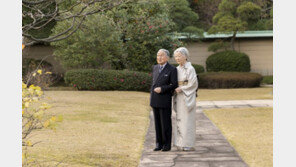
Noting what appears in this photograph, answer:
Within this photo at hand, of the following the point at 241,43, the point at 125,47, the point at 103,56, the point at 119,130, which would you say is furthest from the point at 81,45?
the point at 241,43

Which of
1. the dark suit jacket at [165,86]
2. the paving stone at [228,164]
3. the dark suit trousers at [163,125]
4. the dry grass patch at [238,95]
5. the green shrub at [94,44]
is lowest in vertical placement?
the dry grass patch at [238,95]

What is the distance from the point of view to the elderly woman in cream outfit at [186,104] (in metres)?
6.99

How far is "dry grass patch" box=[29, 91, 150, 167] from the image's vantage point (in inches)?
253

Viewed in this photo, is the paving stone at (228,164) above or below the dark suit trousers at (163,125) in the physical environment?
below

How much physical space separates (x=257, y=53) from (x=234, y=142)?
2055cm

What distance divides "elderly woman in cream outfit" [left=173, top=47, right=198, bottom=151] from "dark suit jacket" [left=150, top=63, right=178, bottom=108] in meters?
0.12

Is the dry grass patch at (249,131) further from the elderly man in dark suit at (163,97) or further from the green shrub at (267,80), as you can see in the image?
the green shrub at (267,80)

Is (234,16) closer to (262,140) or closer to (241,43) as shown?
(241,43)

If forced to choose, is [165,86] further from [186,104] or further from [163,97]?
[186,104]

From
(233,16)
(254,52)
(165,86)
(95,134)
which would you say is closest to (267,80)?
(254,52)

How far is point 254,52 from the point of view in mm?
27266

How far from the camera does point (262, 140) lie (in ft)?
25.9

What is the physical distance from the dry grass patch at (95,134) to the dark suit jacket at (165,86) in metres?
0.92

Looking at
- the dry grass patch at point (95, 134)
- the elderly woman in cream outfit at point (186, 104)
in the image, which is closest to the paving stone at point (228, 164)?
the elderly woman in cream outfit at point (186, 104)
